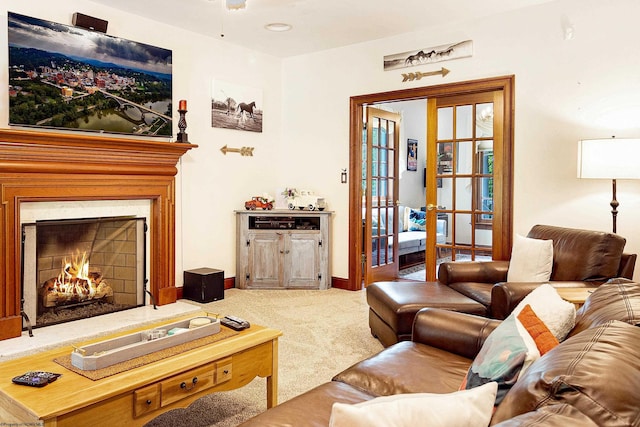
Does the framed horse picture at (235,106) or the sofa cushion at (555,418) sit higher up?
the framed horse picture at (235,106)

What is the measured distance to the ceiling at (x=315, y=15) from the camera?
4215 millimetres

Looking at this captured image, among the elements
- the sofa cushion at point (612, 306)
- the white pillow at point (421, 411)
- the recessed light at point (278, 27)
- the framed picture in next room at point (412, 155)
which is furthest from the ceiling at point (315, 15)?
the framed picture in next room at point (412, 155)

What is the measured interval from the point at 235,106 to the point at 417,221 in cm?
361

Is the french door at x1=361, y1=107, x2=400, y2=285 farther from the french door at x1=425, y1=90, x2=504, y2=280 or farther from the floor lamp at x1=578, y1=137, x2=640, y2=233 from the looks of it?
the floor lamp at x1=578, y1=137, x2=640, y2=233

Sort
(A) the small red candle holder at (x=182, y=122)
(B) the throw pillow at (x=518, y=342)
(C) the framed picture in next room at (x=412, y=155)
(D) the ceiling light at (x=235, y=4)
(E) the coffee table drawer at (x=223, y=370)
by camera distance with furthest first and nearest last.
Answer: (C) the framed picture in next room at (x=412, y=155) → (A) the small red candle holder at (x=182, y=122) → (D) the ceiling light at (x=235, y=4) → (E) the coffee table drawer at (x=223, y=370) → (B) the throw pillow at (x=518, y=342)

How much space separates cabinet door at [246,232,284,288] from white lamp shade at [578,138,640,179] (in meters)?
3.05

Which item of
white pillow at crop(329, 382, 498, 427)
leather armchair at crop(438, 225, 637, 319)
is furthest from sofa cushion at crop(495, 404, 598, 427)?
leather armchair at crop(438, 225, 637, 319)

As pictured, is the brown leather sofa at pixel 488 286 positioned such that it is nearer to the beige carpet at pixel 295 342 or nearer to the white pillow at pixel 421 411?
the beige carpet at pixel 295 342

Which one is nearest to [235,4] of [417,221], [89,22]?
[89,22]

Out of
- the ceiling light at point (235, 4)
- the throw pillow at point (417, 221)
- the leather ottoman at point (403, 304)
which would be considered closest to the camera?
the leather ottoman at point (403, 304)

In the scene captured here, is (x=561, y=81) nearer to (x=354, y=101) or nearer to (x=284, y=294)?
(x=354, y=101)

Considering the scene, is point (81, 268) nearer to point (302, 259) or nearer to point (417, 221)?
point (302, 259)

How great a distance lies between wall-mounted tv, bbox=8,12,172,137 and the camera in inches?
146

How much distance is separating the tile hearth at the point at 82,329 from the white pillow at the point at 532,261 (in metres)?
2.64
